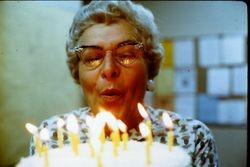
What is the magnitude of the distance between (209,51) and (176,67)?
301 millimetres

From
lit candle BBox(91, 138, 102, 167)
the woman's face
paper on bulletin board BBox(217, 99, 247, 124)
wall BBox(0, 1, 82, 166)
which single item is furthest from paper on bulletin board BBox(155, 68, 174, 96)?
lit candle BBox(91, 138, 102, 167)

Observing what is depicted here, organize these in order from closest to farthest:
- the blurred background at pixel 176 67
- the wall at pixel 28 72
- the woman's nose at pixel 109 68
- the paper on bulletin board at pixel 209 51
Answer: the woman's nose at pixel 109 68
the wall at pixel 28 72
the blurred background at pixel 176 67
the paper on bulletin board at pixel 209 51

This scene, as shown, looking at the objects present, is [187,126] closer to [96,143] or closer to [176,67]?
[96,143]

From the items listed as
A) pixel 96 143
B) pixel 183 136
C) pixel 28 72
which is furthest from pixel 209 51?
pixel 96 143

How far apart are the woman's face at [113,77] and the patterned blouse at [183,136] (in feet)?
0.37

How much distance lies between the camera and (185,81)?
2711 mm

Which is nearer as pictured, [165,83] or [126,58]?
[126,58]

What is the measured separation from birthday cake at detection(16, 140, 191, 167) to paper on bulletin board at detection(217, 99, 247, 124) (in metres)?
1.84

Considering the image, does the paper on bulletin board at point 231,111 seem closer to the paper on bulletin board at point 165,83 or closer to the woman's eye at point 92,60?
the paper on bulletin board at point 165,83

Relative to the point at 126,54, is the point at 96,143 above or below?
below

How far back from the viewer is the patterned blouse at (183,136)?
3.32ft

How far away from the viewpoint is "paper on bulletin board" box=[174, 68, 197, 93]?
8.76 ft

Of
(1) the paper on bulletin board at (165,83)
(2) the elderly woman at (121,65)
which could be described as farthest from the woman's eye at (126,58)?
(1) the paper on bulletin board at (165,83)

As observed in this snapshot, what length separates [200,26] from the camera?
263 cm
